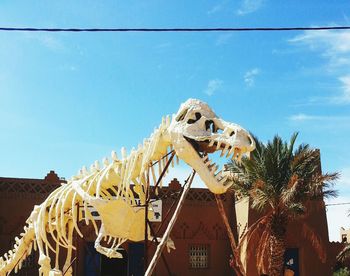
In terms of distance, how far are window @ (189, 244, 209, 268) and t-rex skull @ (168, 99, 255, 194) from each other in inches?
543

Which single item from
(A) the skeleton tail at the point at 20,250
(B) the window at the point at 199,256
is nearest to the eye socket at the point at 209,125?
(A) the skeleton tail at the point at 20,250

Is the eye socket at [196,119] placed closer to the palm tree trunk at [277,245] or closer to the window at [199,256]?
the palm tree trunk at [277,245]

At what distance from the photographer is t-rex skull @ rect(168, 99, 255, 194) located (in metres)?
8.46

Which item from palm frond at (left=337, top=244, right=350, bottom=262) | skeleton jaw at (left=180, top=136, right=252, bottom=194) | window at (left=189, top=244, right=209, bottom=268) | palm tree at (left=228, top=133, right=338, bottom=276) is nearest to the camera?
skeleton jaw at (left=180, top=136, right=252, bottom=194)

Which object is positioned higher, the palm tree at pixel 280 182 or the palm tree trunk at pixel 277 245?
the palm tree at pixel 280 182

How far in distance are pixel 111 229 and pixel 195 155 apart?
2250mm

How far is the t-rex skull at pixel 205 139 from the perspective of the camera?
8461 millimetres

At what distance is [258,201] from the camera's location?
17.7 m

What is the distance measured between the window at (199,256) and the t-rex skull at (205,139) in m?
13.8

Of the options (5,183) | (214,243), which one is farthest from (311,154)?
(5,183)

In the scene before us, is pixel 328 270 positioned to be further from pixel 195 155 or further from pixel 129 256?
pixel 195 155

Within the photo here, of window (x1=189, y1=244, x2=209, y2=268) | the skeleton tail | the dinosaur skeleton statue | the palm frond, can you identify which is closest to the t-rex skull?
the dinosaur skeleton statue

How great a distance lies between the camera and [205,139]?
8.85 meters

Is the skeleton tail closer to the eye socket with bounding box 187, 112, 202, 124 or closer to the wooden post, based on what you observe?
the wooden post
